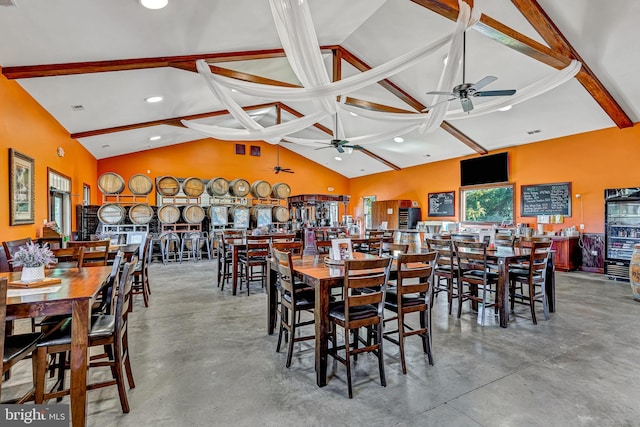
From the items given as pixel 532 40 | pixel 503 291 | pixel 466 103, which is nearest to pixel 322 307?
pixel 503 291

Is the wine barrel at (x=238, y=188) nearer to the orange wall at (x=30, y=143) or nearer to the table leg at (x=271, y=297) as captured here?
the orange wall at (x=30, y=143)

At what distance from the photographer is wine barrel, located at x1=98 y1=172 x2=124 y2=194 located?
25.9 feet

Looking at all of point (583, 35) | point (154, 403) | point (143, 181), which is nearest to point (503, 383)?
point (154, 403)

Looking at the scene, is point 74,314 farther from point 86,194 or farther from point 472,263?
point 86,194

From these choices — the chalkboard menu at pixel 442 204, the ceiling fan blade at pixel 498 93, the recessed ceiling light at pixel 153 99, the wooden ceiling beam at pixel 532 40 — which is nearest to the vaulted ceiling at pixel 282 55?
the wooden ceiling beam at pixel 532 40

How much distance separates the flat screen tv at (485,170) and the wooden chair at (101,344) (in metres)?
9.11

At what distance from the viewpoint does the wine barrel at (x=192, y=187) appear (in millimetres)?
9430

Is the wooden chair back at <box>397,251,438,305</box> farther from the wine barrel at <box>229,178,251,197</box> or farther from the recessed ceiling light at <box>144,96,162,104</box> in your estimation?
the wine barrel at <box>229,178,251,197</box>

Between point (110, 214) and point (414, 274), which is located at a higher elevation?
point (110, 214)

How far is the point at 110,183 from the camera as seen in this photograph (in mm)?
8000

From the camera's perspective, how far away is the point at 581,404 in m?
2.15

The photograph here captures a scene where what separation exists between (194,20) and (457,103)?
5307 mm

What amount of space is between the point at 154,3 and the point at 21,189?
296 centimetres

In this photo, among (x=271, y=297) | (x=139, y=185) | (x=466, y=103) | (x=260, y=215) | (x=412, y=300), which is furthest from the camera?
(x=260, y=215)
